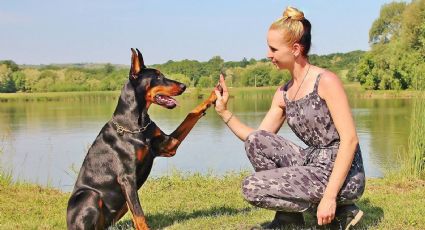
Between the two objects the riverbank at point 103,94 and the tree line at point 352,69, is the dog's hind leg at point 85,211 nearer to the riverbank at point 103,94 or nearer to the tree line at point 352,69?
the tree line at point 352,69

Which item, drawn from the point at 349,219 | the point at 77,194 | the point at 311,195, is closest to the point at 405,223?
the point at 349,219

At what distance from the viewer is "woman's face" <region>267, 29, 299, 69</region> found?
3.56 meters

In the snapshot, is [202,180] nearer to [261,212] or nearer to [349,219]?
[261,212]

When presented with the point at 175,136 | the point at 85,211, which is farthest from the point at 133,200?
the point at 175,136

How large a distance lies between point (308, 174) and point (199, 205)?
2130 mm

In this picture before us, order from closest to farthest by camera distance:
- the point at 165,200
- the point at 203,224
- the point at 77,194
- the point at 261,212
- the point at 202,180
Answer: the point at 77,194, the point at 203,224, the point at 261,212, the point at 165,200, the point at 202,180

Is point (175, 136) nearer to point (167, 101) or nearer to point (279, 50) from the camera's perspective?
point (167, 101)

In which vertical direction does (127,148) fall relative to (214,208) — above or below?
above

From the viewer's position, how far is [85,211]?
381 cm

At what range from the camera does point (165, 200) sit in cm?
584

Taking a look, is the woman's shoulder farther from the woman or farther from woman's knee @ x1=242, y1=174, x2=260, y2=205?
woman's knee @ x1=242, y1=174, x2=260, y2=205

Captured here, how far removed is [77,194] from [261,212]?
1658 millimetres

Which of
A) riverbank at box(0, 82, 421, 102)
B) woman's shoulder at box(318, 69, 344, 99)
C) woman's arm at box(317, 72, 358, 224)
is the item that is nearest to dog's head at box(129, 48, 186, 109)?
woman's shoulder at box(318, 69, 344, 99)

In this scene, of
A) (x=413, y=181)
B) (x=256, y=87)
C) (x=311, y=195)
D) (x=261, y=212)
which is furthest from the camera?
(x=256, y=87)
